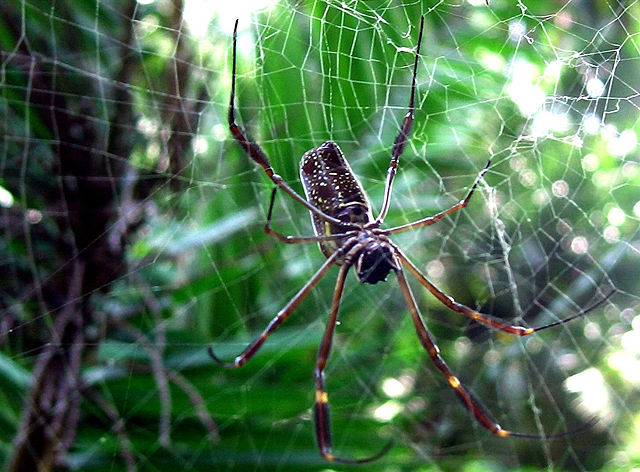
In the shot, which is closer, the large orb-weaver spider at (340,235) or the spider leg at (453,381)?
the large orb-weaver spider at (340,235)

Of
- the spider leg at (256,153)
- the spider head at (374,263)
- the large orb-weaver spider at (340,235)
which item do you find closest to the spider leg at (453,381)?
the large orb-weaver spider at (340,235)

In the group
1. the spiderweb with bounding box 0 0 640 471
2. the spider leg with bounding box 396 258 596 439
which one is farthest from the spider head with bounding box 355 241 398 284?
the spiderweb with bounding box 0 0 640 471

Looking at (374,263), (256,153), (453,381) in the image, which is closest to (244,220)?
(256,153)

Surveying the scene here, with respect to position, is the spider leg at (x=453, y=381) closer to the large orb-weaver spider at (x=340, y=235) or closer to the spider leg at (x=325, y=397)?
the large orb-weaver spider at (x=340, y=235)

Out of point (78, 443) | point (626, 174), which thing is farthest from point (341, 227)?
point (626, 174)

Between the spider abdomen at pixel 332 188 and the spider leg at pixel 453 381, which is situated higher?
the spider abdomen at pixel 332 188
